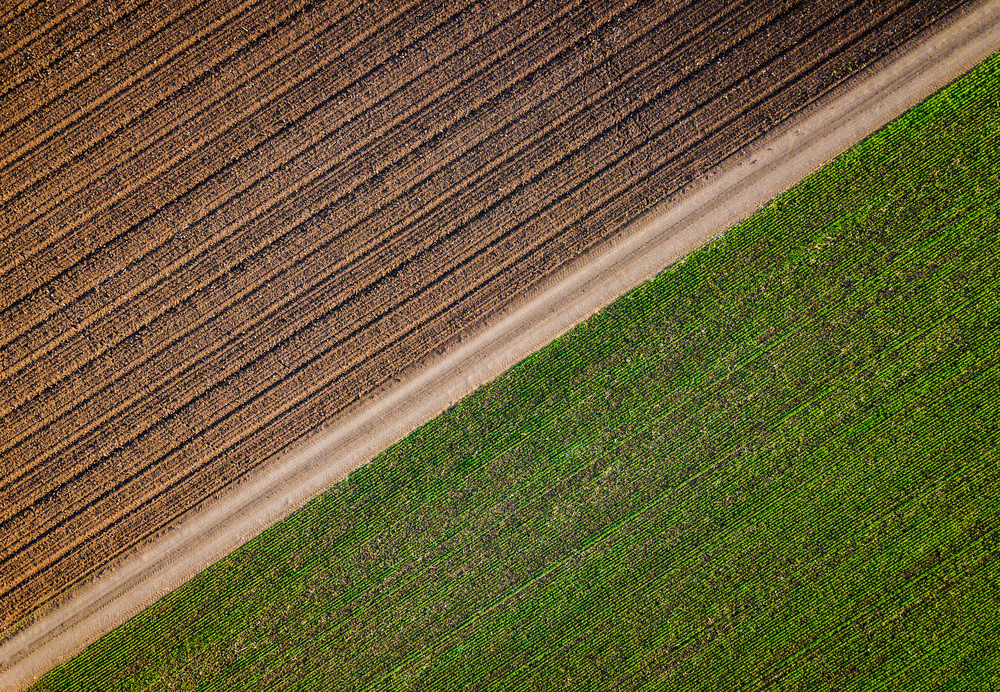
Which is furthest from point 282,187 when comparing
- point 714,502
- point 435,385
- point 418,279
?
point 714,502

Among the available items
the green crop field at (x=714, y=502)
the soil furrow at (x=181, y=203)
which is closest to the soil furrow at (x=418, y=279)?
the green crop field at (x=714, y=502)

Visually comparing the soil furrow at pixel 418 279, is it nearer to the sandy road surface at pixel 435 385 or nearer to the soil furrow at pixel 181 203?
the sandy road surface at pixel 435 385

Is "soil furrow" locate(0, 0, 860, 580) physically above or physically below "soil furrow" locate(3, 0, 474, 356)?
below

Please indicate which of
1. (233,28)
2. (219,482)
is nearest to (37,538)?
(219,482)

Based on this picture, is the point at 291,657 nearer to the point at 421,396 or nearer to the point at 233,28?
the point at 421,396

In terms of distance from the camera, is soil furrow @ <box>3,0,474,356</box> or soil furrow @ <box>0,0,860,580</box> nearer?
soil furrow @ <box>3,0,474,356</box>

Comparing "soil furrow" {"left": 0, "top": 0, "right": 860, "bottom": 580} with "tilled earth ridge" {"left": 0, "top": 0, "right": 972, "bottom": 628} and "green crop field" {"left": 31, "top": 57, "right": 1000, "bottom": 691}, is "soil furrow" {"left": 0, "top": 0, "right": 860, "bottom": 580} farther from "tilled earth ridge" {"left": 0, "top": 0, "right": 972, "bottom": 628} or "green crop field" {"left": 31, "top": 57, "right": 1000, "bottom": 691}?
"green crop field" {"left": 31, "top": 57, "right": 1000, "bottom": 691}

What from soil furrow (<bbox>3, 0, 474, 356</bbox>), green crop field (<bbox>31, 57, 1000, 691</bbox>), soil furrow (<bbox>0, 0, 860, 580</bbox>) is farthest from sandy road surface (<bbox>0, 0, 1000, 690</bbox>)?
soil furrow (<bbox>3, 0, 474, 356</bbox>)
